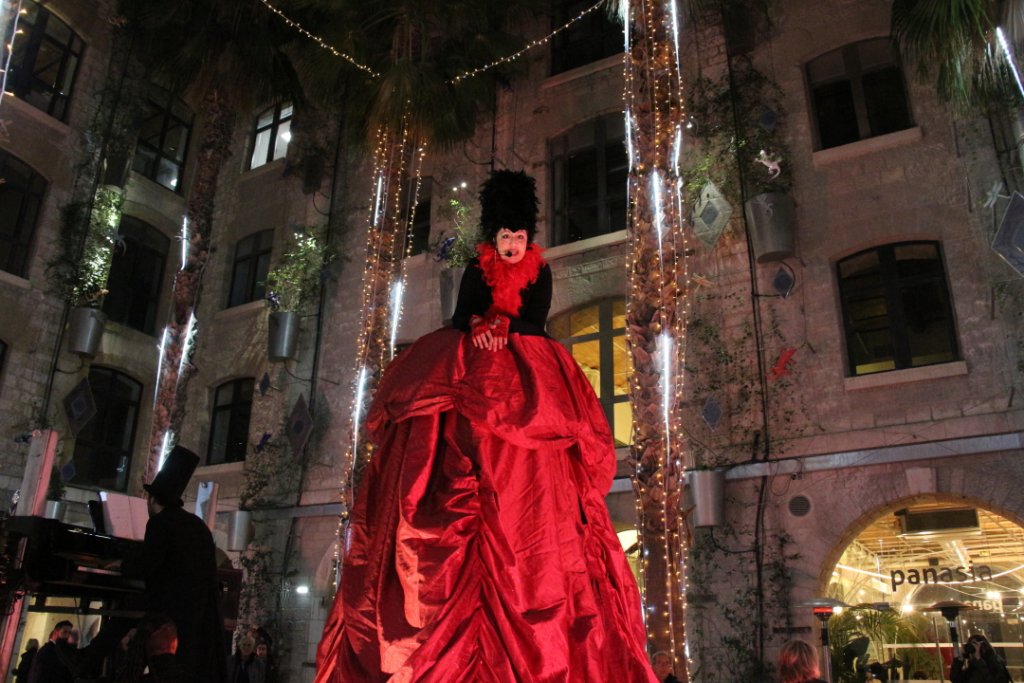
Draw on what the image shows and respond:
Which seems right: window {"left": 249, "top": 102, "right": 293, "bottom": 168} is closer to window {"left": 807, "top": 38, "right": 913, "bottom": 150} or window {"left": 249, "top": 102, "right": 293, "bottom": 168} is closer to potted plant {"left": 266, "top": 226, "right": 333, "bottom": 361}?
potted plant {"left": 266, "top": 226, "right": 333, "bottom": 361}

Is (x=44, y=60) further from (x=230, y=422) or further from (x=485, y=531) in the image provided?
(x=485, y=531)

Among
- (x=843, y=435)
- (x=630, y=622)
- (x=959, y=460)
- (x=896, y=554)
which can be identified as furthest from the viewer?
(x=896, y=554)

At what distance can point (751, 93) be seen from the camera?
1106 centimetres

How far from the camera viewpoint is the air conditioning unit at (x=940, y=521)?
980 centimetres

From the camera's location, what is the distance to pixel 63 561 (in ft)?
14.2

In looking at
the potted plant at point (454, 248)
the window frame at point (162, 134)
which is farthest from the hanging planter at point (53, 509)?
the window frame at point (162, 134)

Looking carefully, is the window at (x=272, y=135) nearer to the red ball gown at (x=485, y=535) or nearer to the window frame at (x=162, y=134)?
the window frame at (x=162, y=134)

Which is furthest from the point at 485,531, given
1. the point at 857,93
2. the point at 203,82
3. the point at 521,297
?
the point at 203,82

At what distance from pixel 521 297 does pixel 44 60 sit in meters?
14.4

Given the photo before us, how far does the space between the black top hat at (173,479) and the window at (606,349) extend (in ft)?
24.3

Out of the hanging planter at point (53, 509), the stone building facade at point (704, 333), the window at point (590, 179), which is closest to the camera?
the stone building facade at point (704, 333)

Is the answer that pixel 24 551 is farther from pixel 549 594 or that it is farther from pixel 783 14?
pixel 783 14

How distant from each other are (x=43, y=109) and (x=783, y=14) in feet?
40.3

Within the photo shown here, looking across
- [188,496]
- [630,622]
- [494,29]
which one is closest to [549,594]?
[630,622]
